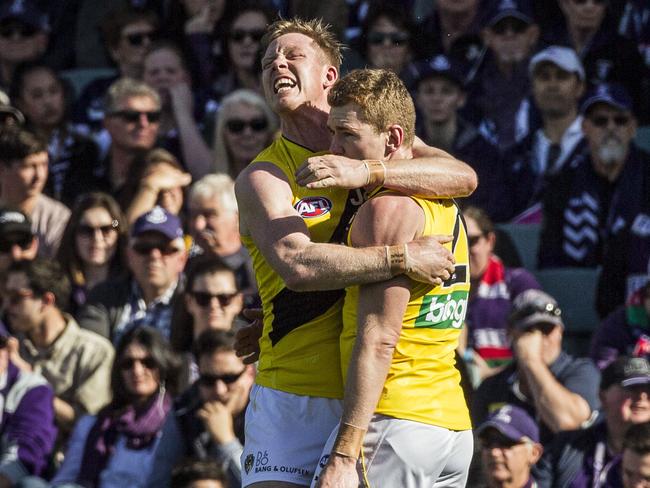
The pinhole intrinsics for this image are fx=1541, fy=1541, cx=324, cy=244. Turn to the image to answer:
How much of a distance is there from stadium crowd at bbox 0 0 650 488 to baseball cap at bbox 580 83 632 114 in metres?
0.01

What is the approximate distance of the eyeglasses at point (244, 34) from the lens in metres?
11.3

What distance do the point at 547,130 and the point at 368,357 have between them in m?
5.86

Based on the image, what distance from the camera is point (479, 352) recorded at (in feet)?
30.0

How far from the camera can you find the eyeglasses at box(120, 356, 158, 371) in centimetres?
858

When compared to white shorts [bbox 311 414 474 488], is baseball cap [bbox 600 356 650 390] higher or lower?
higher

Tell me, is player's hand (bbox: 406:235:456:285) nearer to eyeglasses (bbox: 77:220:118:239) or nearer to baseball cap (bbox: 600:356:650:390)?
baseball cap (bbox: 600:356:650:390)

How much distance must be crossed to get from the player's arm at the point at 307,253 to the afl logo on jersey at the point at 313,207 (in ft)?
0.20

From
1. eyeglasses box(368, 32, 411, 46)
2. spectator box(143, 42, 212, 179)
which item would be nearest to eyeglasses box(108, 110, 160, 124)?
spectator box(143, 42, 212, 179)

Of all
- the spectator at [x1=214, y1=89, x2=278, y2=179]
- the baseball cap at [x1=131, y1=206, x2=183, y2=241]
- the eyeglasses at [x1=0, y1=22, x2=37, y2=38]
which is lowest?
the baseball cap at [x1=131, y1=206, x2=183, y2=241]

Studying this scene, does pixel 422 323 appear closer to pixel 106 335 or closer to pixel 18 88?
pixel 106 335

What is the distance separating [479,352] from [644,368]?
1.38 meters

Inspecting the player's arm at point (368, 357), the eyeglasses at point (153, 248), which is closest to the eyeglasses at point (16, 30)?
the eyeglasses at point (153, 248)

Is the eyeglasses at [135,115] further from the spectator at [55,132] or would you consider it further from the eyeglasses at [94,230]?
the eyeglasses at [94,230]

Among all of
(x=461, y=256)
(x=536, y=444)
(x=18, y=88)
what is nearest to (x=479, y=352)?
(x=536, y=444)
